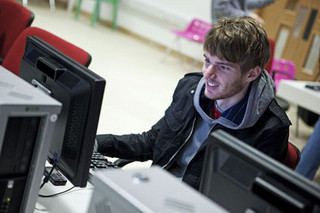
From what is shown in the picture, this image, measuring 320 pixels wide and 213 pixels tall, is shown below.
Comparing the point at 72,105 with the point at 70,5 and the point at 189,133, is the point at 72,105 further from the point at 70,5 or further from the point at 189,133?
the point at 70,5

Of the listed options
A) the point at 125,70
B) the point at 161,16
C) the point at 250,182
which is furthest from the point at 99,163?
the point at 161,16

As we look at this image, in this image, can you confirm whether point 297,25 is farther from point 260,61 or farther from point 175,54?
point 260,61

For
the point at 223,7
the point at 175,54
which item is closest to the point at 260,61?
the point at 223,7

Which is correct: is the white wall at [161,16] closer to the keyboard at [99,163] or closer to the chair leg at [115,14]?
the chair leg at [115,14]

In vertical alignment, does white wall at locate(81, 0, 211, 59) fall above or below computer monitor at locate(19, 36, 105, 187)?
below

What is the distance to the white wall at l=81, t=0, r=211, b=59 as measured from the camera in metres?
7.99

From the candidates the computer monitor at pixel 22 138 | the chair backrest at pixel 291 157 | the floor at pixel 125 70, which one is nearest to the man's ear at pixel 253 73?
the chair backrest at pixel 291 157

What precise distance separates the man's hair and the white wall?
19.5 feet

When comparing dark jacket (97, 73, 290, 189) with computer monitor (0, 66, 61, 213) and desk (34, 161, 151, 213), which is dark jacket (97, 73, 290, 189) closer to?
desk (34, 161, 151, 213)

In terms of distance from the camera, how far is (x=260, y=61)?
6.57ft

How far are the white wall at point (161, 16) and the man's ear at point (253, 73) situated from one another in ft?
19.4

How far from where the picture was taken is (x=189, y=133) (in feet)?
7.00

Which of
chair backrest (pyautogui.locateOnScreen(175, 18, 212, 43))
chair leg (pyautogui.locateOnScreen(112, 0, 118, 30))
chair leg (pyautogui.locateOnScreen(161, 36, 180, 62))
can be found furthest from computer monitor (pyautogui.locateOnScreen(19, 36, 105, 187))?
chair leg (pyautogui.locateOnScreen(112, 0, 118, 30))

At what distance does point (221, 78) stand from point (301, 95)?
8.12 feet
